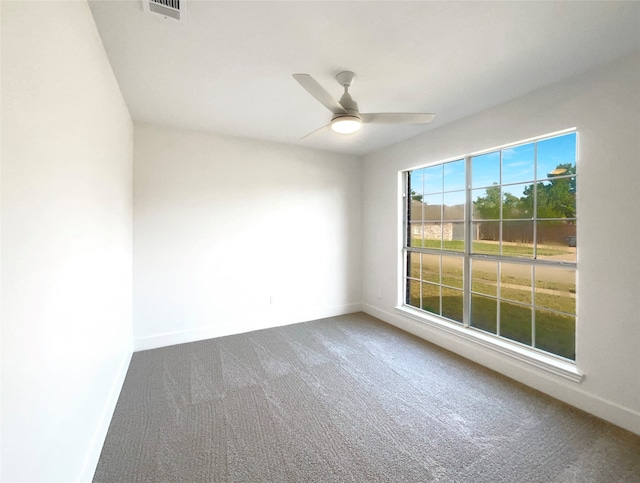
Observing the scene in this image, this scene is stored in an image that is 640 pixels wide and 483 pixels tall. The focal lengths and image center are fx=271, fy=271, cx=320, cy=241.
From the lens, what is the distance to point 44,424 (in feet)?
3.41

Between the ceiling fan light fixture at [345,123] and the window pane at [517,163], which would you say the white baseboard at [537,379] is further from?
the ceiling fan light fixture at [345,123]

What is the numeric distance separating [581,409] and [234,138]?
14.4ft

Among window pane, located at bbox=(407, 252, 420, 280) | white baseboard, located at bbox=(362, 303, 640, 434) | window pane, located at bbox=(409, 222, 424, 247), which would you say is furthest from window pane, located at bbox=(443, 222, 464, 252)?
white baseboard, located at bbox=(362, 303, 640, 434)

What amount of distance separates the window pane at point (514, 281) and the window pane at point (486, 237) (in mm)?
195

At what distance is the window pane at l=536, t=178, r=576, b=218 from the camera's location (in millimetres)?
2352

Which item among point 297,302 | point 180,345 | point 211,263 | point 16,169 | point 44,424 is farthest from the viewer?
point 297,302

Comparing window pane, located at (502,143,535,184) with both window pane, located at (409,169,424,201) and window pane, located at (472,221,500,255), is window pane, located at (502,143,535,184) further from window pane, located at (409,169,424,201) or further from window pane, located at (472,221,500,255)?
window pane, located at (409,169,424,201)

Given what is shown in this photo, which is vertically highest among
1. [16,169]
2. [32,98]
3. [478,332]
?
[32,98]

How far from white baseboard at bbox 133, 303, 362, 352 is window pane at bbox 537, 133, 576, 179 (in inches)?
120

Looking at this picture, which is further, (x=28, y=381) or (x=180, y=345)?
(x=180, y=345)

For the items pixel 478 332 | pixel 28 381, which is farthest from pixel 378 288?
pixel 28 381

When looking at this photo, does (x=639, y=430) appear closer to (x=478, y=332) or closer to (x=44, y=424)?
(x=478, y=332)

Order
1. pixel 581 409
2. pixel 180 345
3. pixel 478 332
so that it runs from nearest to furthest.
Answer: pixel 581 409 < pixel 478 332 < pixel 180 345

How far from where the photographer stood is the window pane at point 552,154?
2400 millimetres
